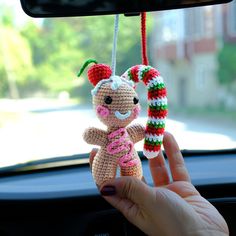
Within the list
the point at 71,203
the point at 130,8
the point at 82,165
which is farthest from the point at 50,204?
the point at 130,8

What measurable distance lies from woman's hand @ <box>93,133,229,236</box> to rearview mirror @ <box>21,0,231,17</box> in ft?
1.50

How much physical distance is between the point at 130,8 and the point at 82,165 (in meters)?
1.34

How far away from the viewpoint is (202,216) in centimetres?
151

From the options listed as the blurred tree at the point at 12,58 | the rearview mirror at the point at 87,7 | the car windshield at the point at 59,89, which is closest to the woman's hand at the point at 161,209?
the rearview mirror at the point at 87,7

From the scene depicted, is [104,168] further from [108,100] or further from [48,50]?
[48,50]

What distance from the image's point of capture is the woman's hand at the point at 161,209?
139cm

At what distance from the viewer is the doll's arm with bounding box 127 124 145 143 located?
57.6 inches

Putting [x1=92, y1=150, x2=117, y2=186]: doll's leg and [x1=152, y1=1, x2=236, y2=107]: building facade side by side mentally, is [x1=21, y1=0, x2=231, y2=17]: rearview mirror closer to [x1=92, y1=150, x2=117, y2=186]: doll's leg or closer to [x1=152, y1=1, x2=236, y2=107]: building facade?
[x1=92, y1=150, x2=117, y2=186]: doll's leg

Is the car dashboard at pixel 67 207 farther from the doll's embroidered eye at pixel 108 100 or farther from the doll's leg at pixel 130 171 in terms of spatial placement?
the doll's embroidered eye at pixel 108 100

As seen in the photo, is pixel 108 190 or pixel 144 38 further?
pixel 144 38

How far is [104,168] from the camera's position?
1.43 m

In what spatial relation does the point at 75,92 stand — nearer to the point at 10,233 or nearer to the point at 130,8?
the point at 10,233

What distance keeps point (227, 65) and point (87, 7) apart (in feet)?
17.9

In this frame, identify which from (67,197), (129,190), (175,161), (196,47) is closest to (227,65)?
(196,47)
